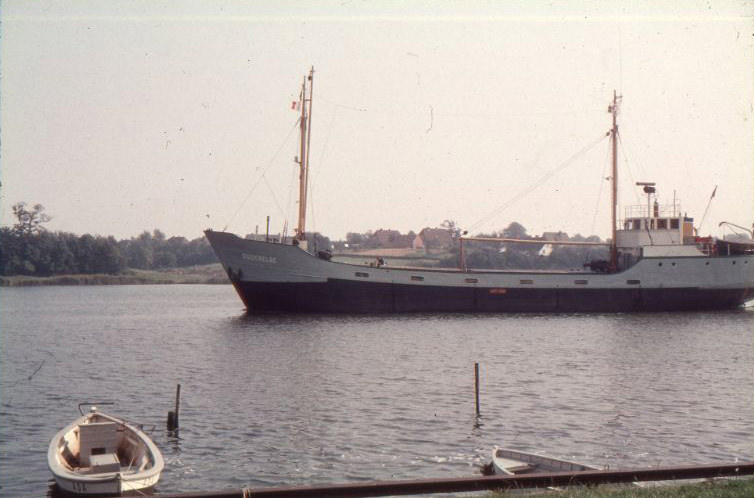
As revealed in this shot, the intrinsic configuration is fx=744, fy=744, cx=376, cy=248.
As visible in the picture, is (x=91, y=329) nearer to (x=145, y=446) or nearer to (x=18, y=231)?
(x=145, y=446)

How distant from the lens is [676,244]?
199 ft

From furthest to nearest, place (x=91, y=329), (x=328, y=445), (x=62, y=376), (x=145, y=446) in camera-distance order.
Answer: (x=91, y=329)
(x=62, y=376)
(x=328, y=445)
(x=145, y=446)

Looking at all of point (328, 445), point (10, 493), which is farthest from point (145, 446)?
point (328, 445)

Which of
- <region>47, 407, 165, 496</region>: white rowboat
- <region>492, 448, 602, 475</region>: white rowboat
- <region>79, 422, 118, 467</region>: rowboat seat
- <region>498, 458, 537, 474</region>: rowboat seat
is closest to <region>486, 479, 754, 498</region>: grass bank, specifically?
<region>492, 448, 602, 475</region>: white rowboat

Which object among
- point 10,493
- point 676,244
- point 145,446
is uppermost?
point 676,244

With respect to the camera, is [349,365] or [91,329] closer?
[349,365]

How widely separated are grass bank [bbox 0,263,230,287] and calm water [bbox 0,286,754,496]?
95400 millimetres

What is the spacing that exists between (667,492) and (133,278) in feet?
482

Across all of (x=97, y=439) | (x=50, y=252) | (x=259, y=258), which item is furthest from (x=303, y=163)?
(x=50, y=252)

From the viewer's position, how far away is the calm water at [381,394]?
18.8 m

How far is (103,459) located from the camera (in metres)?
16.1

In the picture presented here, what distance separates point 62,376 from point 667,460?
25435 millimetres

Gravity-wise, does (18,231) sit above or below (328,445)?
above

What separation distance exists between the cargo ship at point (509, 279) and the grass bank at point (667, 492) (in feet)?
146
